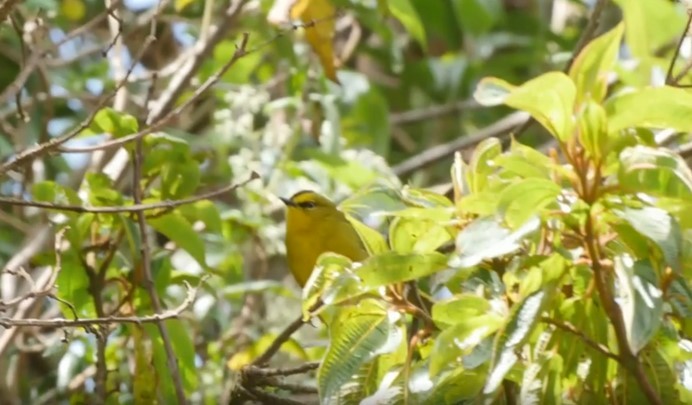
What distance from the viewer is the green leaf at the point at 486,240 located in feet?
4.70

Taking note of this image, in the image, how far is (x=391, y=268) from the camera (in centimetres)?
153

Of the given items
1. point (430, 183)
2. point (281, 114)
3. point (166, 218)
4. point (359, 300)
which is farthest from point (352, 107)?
point (359, 300)

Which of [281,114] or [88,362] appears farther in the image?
[281,114]

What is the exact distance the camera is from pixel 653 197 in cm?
146

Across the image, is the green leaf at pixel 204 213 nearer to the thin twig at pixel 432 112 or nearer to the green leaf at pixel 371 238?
the green leaf at pixel 371 238

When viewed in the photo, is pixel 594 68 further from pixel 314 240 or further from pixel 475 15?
pixel 475 15

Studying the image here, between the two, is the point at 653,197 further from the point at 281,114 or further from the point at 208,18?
the point at 281,114

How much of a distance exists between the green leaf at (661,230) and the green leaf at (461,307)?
20 cm

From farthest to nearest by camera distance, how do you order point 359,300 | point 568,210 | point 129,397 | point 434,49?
point 434,49 < point 129,397 < point 359,300 < point 568,210

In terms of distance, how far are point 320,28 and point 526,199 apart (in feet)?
3.95

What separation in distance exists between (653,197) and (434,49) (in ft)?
11.8

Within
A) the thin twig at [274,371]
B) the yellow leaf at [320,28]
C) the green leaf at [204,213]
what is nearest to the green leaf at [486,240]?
the thin twig at [274,371]

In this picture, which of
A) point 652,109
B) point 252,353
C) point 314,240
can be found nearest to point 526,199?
point 652,109

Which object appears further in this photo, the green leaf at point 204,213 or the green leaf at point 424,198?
the green leaf at point 204,213
